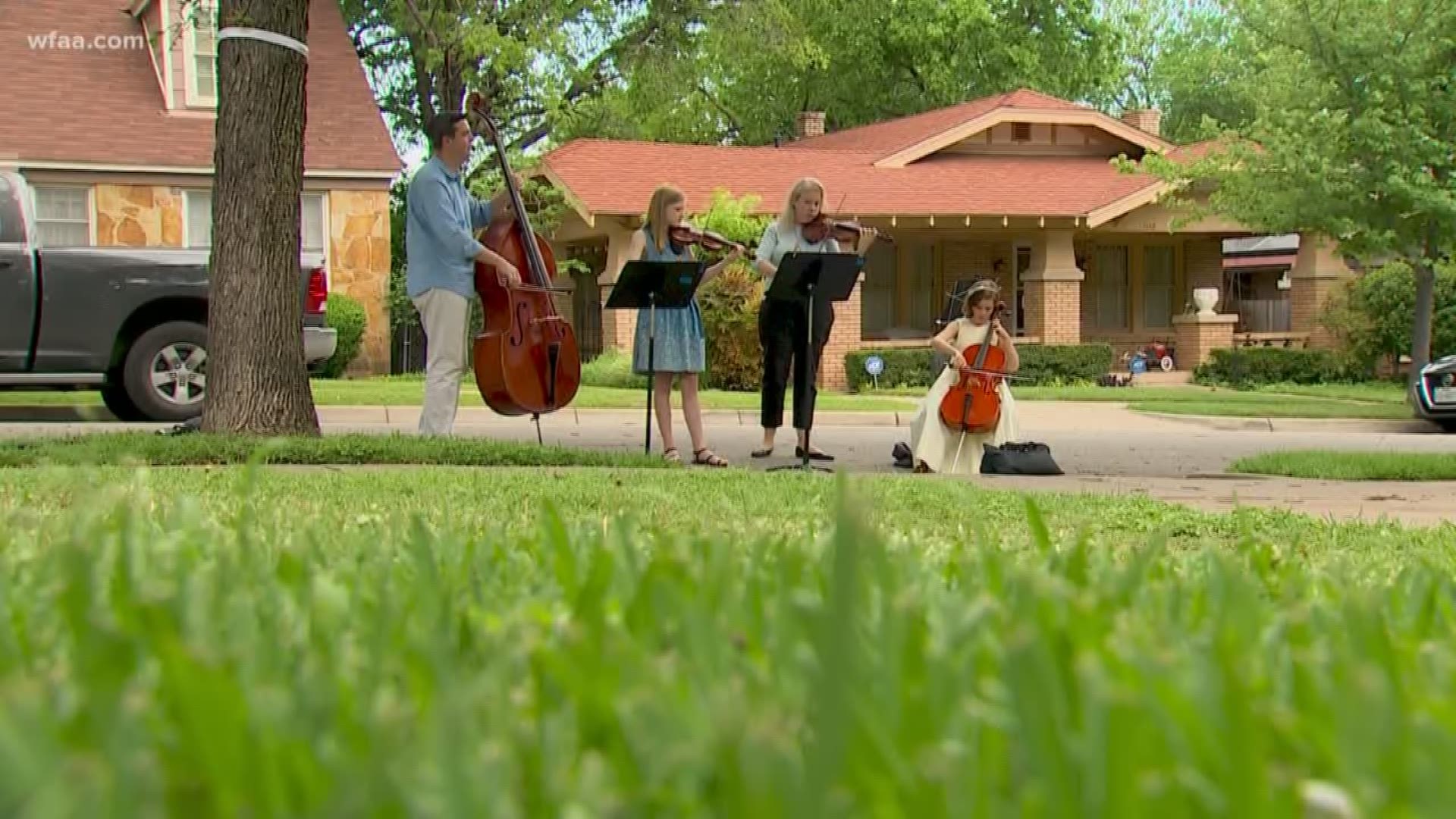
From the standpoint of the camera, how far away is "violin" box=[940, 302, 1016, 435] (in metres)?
11.7

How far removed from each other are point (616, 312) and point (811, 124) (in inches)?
542

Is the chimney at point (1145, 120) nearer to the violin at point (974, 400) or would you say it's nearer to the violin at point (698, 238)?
the violin at point (974, 400)

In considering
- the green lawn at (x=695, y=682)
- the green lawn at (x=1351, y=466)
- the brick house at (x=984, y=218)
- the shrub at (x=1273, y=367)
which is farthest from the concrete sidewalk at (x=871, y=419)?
the green lawn at (x=695, y=682)

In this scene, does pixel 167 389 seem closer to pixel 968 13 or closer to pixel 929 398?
pixel 929 398

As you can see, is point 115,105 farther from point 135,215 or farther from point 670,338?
point 670,338

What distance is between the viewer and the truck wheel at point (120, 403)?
50.4ft

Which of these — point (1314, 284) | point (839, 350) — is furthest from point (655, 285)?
point (1314, 284)

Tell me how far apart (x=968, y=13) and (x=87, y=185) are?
939 inches

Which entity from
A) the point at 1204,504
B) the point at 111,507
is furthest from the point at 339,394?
the point at 111,507

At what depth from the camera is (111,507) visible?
14.3 ft

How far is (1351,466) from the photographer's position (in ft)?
36.9

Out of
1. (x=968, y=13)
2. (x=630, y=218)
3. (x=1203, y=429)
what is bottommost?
(x=1203, y=429)

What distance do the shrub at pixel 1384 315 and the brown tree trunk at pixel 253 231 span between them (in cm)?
2324

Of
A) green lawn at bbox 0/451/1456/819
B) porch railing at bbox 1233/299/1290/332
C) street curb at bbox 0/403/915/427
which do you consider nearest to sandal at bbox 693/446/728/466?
street curb at bbox 0/403/915/427
